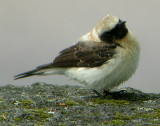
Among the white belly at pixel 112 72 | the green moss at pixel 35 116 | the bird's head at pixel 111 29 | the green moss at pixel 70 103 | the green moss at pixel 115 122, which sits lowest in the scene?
the green moss at pixel 115 122

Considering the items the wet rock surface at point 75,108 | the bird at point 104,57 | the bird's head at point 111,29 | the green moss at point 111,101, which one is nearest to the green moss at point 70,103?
the wet rock surface at point 75,108

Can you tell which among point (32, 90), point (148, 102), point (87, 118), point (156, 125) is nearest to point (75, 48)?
point (32, 90)

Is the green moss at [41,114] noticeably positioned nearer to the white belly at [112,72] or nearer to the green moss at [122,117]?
the green moss at [122,117]

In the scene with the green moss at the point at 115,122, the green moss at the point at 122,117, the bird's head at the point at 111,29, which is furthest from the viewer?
the bird's head at the point at 111,29

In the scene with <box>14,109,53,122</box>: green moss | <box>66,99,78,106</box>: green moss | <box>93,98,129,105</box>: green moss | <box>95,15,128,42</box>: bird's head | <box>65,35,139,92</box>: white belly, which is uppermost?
<box>95,15,128,42</box>: bird's head

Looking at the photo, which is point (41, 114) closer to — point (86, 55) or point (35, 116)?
point (35, 116)

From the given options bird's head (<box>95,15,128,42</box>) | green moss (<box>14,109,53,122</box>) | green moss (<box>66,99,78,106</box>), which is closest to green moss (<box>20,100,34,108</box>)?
green moss (<box>14,109,53,122</box>)

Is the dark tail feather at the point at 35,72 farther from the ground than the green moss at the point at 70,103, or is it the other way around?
the dark tail feather at the point at 35,72

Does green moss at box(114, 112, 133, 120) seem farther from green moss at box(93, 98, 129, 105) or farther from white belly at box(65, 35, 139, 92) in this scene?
white belly at box(65, 35, 139, 92)
